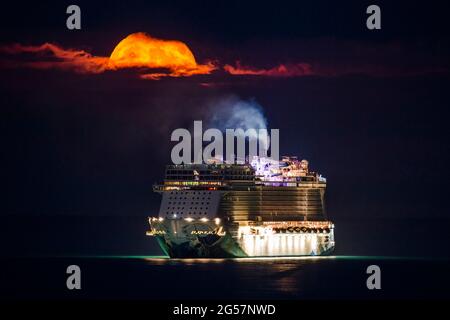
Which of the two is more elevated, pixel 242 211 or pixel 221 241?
pixel 242 211

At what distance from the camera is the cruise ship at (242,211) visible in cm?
15500

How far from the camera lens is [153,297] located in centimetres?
13288

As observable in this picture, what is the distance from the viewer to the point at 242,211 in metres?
158

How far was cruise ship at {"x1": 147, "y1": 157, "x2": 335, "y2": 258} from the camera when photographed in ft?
509

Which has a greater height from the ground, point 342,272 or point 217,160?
point 217,160

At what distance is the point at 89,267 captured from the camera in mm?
166000

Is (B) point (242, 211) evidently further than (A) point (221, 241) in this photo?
Yes
